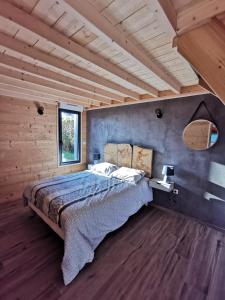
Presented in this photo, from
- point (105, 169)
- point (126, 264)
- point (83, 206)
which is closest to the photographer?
point (126, 264)

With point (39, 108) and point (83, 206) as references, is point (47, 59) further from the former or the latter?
point (39, 108)

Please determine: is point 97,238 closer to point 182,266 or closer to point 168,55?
point 182,266

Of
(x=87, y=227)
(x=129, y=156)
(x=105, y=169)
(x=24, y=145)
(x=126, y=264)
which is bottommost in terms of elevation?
(x=126, y=264)

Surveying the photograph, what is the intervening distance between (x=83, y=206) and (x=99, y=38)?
6.12 feet

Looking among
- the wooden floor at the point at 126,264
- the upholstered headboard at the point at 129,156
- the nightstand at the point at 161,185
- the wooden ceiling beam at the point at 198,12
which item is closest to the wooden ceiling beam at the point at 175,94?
the upholstered headboard at the point at 129,156

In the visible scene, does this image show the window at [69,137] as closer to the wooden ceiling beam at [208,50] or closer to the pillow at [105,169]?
the pillow at [105,169]

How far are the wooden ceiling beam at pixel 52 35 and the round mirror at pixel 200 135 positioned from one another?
1595 millimetres

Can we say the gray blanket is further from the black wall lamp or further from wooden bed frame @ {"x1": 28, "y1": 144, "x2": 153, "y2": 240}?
the black wall lamp

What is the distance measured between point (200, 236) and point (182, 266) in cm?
76

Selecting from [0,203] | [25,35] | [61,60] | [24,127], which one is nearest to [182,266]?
[61,60]

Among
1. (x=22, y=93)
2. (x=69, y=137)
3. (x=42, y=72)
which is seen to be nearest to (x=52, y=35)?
(x=42, y=72)

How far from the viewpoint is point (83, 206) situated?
1.95m

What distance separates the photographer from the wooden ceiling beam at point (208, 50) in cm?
87

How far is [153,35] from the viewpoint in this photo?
1344mm
